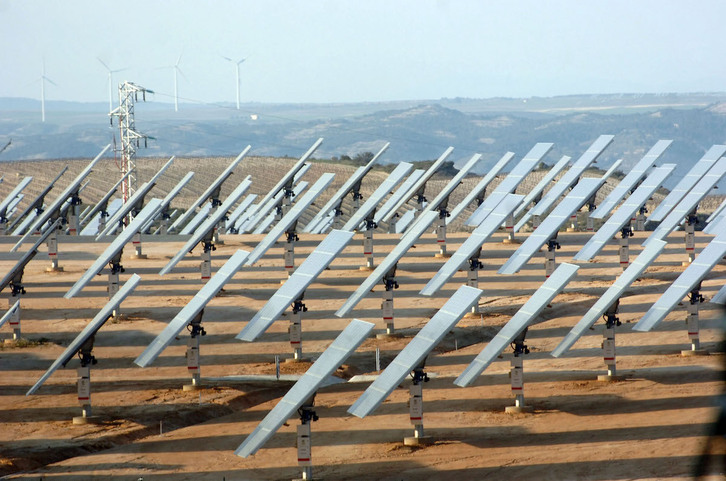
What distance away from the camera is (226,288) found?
33.2 metres

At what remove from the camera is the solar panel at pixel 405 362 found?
56.7 feet

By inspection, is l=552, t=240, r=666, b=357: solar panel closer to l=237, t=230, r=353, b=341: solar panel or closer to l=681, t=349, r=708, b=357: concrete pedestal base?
l=681, t=349, r=708, b=357: concrete pedestal base

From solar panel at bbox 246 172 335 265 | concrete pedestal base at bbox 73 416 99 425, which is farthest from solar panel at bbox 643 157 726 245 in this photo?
concrete pedestal base at bbox 73 416 99 425

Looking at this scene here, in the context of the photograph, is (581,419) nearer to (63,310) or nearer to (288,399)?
(288,399)

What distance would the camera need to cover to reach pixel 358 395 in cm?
2186

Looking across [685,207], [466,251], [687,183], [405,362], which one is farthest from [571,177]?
[405,362]

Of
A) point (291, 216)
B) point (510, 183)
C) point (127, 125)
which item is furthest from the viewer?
point (127, 125)

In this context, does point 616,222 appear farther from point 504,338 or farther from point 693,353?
point 504,338

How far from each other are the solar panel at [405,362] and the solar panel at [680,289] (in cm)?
474

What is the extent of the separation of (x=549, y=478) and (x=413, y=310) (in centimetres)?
1367

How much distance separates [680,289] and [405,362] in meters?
7.54

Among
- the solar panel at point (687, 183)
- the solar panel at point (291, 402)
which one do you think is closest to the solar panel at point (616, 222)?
the solar panel at point (687, 183)

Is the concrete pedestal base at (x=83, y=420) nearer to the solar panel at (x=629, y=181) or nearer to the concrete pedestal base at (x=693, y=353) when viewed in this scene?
the concrete pedestal base at (x=693, y=353)

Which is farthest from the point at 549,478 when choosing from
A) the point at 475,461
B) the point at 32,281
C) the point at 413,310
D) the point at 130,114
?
the point at 130,114
